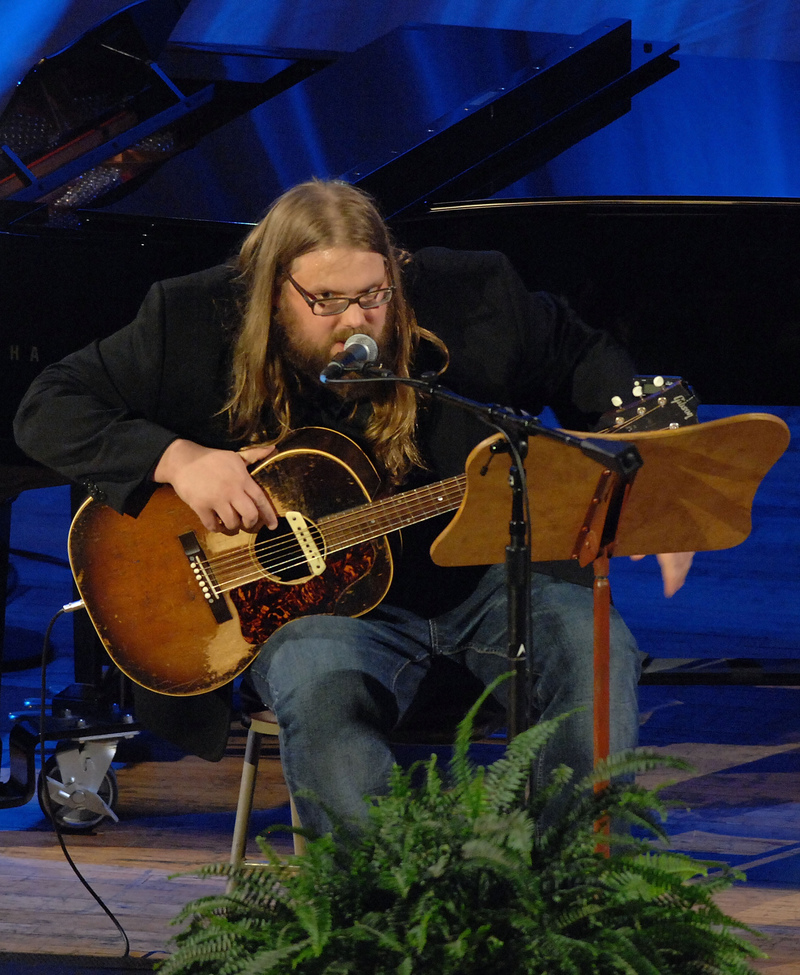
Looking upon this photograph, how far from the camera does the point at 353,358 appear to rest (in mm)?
1965

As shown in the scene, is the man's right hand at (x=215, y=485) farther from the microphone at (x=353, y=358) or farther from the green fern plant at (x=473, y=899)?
the green fern plant at (x=473, y=899)

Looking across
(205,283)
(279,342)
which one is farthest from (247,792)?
(205,283)

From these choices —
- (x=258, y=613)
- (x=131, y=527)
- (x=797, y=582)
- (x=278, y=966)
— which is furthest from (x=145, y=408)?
(x=797, y=582)

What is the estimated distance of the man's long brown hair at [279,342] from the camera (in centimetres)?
234

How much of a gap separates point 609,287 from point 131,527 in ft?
5.26

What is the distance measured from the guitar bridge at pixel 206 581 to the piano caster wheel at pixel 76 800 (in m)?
0.90

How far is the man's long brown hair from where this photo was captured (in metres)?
2.34

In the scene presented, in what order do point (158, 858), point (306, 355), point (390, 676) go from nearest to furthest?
point (390, 676) → point (306, 355) → point (158, 858)

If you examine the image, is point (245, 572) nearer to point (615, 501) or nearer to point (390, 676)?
point (390, 676)

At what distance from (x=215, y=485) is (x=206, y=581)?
0.64 ft

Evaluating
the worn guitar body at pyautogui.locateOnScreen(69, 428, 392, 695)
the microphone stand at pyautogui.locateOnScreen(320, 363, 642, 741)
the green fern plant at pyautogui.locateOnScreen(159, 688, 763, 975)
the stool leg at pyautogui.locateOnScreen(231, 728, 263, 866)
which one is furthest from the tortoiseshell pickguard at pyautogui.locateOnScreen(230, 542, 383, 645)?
the green fern plant at pyautogui.locateOnScreen(159, 688, 763, 975)

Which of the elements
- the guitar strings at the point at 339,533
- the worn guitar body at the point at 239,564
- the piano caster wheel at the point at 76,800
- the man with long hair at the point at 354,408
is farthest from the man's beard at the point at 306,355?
the piano caster wheel at the point at 76,800

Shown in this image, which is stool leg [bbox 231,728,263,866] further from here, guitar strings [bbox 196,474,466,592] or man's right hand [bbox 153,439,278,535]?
man's right hand [bbox 153,439,278,535]

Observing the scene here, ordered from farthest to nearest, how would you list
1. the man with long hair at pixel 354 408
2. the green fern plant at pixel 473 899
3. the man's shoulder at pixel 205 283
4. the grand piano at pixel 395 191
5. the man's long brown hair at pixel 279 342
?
the grand piano at pixel 395 191 < the man's shoulder at pixel 205 283 < the man's long brown hair at pixel 279 342 < the man with long hair at pixel 354 408 < the green fern plant at pixel 473 899
